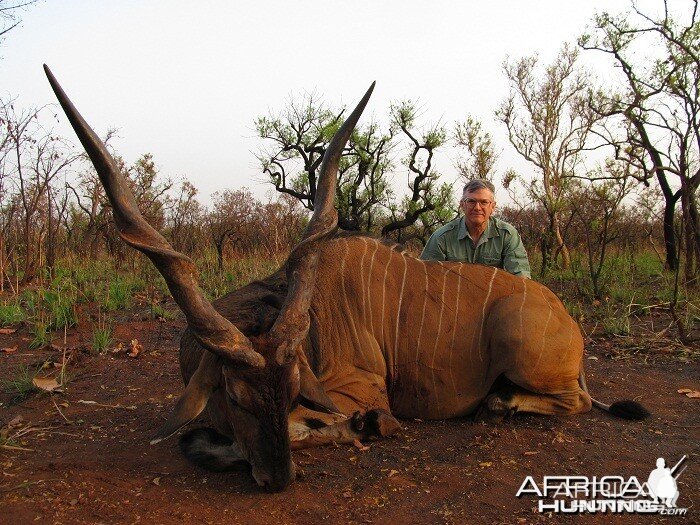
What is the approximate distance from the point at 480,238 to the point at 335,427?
2.15m

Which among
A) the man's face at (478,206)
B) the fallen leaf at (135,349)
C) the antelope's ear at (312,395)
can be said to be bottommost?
the fallen leaf at (135,349)

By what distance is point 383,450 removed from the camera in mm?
2814

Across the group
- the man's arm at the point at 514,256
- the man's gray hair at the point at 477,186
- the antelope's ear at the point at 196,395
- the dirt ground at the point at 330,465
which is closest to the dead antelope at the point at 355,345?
the antelope's ear at the point at 196,395

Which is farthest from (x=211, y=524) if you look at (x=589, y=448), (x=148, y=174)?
(x=148, y=174)

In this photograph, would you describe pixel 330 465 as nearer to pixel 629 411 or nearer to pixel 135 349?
pixel 629 411

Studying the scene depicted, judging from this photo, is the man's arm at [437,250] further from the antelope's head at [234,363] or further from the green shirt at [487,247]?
the antelope's head at [234,363]

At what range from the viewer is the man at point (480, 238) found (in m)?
4.39


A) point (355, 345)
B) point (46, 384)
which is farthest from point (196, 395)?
point (46, 384)

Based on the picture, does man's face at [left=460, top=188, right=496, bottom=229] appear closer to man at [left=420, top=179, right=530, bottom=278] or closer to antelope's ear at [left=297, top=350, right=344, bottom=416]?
man at [left=420, top=179, right=530, bottom=278]

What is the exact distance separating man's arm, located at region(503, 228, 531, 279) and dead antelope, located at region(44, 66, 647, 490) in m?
0.94

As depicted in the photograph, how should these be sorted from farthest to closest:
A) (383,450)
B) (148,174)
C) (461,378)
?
(148,174)
(461,378)
(383,450)

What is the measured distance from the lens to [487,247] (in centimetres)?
454

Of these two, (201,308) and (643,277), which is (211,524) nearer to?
(201,308)

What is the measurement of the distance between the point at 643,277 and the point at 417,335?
5906 millimetres
